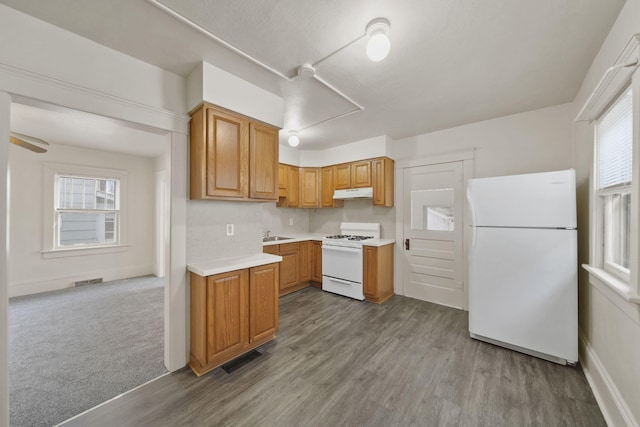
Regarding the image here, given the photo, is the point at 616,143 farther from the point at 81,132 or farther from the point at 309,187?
the point at 81,132

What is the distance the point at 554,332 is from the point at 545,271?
54cm

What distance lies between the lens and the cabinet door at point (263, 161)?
241cm

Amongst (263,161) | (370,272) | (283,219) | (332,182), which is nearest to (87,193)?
(283,219)

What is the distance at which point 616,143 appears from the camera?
1.67m

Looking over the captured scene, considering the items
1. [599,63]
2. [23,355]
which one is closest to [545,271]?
[599,63]

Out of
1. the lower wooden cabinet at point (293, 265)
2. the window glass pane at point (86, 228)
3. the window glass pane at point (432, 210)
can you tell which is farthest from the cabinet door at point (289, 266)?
the window glass pane at point (86, 228)

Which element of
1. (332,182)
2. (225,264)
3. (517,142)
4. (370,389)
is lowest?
(370,389)

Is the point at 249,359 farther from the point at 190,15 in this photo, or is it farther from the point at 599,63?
the point at 599,63

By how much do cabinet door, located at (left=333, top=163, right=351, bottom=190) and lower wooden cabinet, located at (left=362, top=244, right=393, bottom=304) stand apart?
1.26 m

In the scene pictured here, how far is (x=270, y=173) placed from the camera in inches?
102

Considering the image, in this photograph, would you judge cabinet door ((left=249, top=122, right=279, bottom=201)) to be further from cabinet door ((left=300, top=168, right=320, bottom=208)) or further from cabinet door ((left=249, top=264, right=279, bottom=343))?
cabinet door ((left=300, top=168, right=320, bottom=208))

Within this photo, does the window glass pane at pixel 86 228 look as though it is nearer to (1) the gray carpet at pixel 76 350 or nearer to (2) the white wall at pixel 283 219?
(1) the gray carpet at pixel 76 350

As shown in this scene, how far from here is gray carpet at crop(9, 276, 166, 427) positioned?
1698 mm

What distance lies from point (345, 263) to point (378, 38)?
9.81 feet
